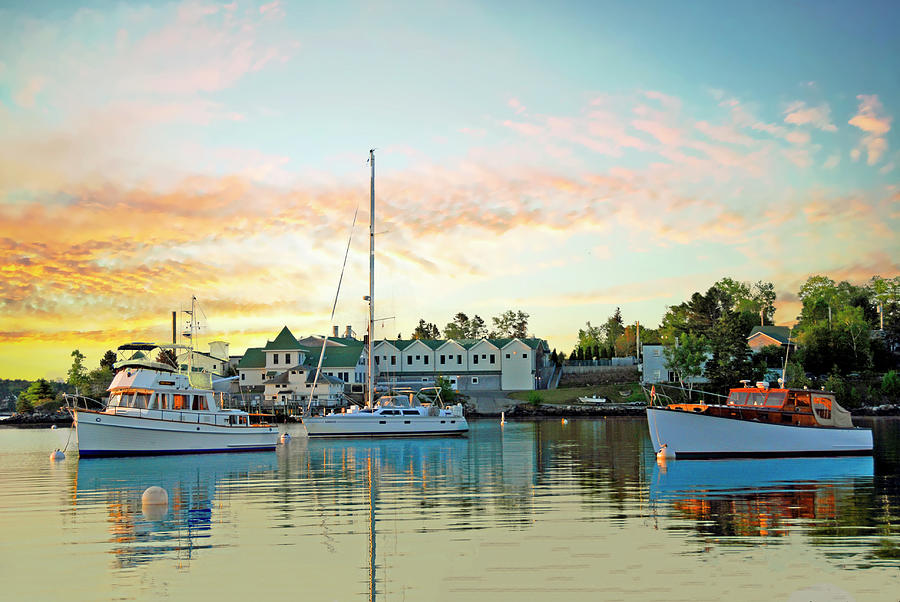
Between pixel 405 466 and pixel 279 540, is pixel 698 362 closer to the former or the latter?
pixel 405 466

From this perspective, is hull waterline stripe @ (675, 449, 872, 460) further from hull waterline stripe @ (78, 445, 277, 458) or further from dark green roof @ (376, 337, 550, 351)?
dark green roof @ (376, 337, 550, 351)

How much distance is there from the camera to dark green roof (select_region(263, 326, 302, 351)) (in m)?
95.6

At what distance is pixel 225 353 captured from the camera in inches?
4289

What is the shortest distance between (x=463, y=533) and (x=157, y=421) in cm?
2716

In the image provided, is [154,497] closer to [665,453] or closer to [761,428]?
[665,453]

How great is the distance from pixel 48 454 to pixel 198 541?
30.4 meters

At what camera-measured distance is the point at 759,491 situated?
22.4 meters

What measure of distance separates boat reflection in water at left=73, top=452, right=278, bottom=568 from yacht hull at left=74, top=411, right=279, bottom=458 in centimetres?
71

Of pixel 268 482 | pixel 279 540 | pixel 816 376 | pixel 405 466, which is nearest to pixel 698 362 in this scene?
pixel 816 376

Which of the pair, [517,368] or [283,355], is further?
[517,368]

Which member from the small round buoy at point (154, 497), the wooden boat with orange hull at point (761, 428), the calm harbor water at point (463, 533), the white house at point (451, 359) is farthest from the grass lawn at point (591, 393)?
the small round buoy at point (154, 497)

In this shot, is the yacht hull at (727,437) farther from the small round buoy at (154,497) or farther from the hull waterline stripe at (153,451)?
the hull waterline stripe at (153,451)

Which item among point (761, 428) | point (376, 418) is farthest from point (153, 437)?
point (761, 428)

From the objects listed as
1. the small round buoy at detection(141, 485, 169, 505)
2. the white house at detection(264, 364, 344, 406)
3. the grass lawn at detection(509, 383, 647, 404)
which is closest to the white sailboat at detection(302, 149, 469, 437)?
the small round buoy at detection(141, 485, 169, 505)
